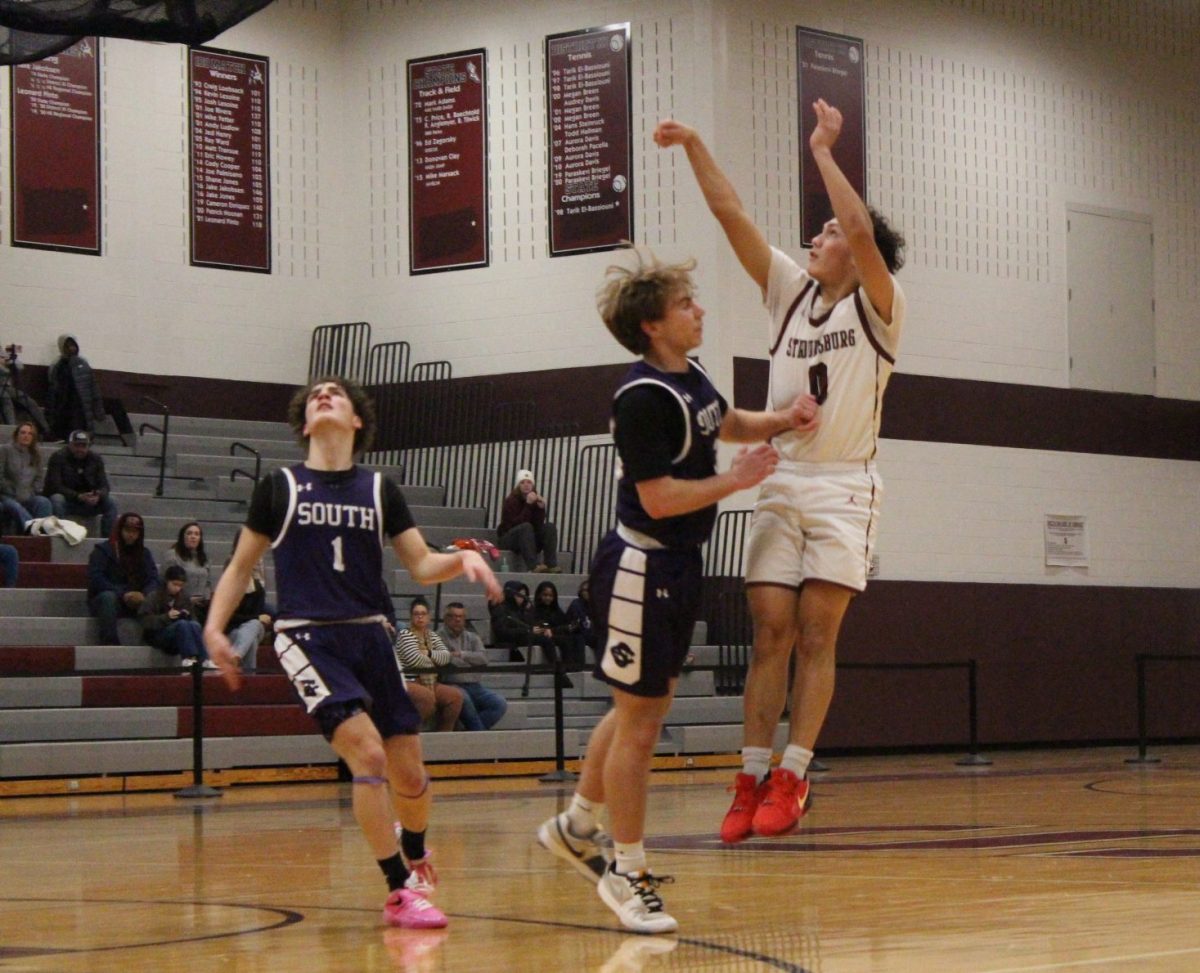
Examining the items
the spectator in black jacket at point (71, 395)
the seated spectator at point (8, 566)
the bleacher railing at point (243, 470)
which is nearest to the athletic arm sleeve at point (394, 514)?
the seated spectator at point (8, 566)

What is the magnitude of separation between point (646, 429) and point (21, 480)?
40.9ft

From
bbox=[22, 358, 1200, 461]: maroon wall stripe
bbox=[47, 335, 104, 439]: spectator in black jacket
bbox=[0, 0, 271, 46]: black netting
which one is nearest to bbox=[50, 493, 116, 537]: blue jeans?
bbox=[47, 335, 104, 439]: spectator in black jacket

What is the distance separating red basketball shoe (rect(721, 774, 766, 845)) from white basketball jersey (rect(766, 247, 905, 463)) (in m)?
1.11

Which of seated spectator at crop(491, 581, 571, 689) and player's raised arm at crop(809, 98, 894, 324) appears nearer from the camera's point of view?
player's raised arm at crop(809, 98, 894, 324)

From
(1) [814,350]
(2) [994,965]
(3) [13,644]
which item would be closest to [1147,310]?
(3) [13,644]

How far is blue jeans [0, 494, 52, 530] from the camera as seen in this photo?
17.2m

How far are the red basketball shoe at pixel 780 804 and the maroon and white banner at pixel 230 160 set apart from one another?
15.7 m

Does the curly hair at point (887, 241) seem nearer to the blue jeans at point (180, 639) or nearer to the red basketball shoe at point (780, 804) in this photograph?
the red basketball shoe at point (780, 804)

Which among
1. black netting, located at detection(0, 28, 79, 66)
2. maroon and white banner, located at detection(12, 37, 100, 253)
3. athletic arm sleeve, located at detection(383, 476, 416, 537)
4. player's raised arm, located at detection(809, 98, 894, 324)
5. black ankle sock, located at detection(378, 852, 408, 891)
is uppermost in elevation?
maroon and white banner, located at detection(12, 37, 100, 253)

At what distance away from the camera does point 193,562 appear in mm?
16422

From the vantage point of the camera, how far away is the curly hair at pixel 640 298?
6082mm

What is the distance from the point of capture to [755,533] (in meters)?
6.86

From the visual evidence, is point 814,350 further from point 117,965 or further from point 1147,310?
point 1147,310

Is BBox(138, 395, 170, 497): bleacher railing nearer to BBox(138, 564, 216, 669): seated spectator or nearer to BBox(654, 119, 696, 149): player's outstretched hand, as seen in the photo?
BBox(138, 564, 216, 669): seated spectator
